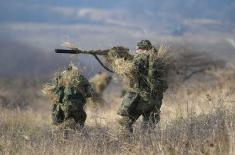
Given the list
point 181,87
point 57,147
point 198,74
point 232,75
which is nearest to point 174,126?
point 57,147

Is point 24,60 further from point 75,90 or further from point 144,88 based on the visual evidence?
point 144,88

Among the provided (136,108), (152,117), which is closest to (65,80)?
(136,108)

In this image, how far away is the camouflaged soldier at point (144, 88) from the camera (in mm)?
15922

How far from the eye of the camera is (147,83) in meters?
16.0

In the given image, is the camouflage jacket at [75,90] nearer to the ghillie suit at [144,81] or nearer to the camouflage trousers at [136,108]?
the ghillie suit at [144,81]

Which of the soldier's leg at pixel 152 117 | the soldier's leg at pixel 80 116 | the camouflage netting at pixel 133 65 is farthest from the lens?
the soldier's leg at pixel 80 116

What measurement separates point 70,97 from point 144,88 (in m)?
1.86

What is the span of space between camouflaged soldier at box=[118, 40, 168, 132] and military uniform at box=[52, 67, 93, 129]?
149 centimetres

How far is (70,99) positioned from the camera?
1725 cm

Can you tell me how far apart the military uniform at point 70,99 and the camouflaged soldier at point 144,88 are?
1490 millimetres

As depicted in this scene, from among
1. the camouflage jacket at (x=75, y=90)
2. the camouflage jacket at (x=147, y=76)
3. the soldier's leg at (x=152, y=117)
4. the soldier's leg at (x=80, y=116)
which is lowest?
the soldier's leg at (x=80, y=116)

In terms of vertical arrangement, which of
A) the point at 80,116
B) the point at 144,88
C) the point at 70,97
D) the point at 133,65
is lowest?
the point at 80,116

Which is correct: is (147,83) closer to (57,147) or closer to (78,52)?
(78,52)

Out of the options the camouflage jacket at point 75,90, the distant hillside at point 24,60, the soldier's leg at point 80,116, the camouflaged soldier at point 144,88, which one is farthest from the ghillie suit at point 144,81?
the distant hillside at point 24,60
